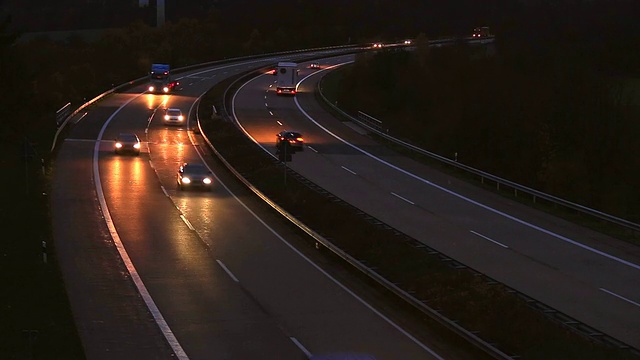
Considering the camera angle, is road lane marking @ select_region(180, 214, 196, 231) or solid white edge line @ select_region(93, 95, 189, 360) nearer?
solid white edge line @ select_region(93, 95, 189, 360)

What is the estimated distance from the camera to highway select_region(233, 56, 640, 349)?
2122 cm

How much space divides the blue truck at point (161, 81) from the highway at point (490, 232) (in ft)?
88.1

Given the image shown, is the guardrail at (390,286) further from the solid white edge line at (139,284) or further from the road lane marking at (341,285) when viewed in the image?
the solid white edge line at (139,284)

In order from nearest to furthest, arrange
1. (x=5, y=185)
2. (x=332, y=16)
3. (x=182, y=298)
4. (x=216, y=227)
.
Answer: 1. (x=182, y=298)
2. (x=216, y=227)
3. (x=5, y=185)
4. (x=332, y=16)

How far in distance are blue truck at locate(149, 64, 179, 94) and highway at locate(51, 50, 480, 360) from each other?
38969 millimetres

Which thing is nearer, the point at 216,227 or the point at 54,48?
the point at 216,227

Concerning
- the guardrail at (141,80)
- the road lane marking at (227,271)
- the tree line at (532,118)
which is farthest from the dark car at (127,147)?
the road lane marking at (227,271)

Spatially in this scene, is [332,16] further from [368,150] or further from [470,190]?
[470,190]

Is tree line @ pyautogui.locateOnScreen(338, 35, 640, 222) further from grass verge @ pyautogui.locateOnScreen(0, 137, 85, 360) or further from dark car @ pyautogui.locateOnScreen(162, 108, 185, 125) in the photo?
grass verge @ pyautogui.locateOnScreen(0, 137, 85, 360)

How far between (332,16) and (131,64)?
56051 mm

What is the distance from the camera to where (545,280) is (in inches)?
896

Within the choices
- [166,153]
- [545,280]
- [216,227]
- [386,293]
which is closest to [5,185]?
[216,227]

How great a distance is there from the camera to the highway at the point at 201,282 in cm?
1728

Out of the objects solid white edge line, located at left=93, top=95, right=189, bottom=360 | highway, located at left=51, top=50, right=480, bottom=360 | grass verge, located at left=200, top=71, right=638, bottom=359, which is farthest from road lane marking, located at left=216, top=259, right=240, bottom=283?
grass verge, located at left=200, top=71, right=638, bottom=359
